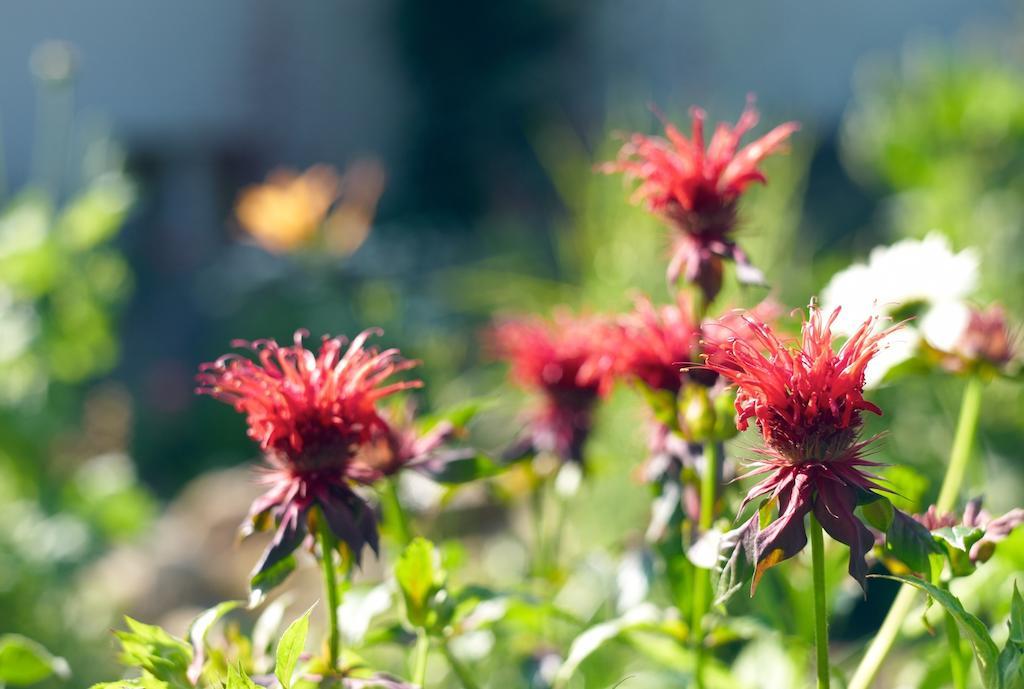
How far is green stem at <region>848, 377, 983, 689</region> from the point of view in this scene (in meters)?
0.78

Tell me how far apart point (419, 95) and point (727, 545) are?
7.62 m

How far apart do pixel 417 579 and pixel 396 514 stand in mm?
166

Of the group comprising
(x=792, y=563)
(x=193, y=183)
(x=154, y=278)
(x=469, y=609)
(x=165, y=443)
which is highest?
(x=469, y=609)

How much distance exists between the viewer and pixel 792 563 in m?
1.09

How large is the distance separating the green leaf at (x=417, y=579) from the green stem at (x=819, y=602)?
10.8 inches

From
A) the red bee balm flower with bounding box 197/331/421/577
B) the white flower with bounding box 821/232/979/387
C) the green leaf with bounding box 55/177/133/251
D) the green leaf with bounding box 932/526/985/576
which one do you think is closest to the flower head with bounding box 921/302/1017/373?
the white flower with bounding box 821/232/979/387

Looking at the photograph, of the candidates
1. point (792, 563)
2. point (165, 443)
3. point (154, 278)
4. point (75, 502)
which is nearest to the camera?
point (792, 563)

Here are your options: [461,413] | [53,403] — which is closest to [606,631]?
[461,413]

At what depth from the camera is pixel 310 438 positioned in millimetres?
766

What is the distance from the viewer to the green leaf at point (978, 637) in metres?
0.63

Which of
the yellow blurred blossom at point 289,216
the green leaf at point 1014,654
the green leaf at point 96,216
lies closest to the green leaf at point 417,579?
the green leaf at point 1014,654

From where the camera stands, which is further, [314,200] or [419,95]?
[419,95]

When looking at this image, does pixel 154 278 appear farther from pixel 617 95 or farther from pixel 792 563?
pixel 792 563

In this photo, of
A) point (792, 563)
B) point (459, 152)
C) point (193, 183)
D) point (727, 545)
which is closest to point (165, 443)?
point (193, 183)
